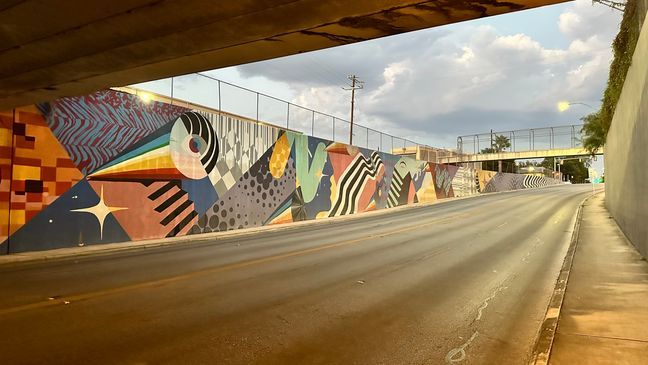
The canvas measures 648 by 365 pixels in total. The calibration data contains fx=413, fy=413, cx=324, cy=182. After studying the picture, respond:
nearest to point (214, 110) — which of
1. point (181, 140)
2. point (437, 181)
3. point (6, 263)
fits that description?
point (181, 140)

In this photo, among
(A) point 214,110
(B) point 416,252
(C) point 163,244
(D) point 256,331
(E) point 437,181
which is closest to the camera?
(D) point 256,331

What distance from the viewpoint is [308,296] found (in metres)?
7.29

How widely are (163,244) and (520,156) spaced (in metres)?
68.5

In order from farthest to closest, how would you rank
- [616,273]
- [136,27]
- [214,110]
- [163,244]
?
[214,110] < [163,244] < [616,273] < [136,27]

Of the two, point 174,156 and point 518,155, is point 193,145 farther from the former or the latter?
point 518,155

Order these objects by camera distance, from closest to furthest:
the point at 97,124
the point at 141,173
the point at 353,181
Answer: the point at 97,124
the point at 141,173
the point at 353,181

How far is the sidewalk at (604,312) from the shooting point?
464 centimetres

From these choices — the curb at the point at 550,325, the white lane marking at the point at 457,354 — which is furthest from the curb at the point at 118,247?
the curb at the point at 550,325

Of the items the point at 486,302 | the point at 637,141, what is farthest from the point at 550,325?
the point at 637,141

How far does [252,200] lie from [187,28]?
1641 centimetres

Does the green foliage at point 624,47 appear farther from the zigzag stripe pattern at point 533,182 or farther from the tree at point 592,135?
the zigzag stripe pattern at point 533,182

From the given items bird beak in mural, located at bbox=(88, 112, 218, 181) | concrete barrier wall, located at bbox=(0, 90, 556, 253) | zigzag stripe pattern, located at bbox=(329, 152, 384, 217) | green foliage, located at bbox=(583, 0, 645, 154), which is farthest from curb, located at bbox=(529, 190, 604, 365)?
zigzag stripe pattern, located at bbox=(329, 152, 384, 217)

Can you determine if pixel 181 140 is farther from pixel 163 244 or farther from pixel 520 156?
pixel 520 156

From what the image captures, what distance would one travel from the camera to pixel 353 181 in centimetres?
3189
